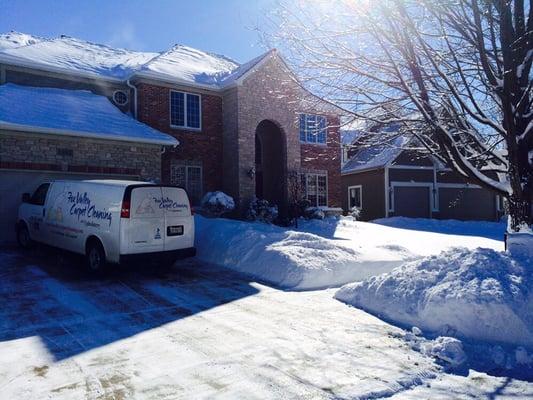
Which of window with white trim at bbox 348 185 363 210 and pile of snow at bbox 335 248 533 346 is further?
window with white trim at bbox 348 185 363 210

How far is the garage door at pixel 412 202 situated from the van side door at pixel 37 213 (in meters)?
19.1

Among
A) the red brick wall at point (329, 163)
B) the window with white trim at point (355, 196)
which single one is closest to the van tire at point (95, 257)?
the red brick wall at point (329, 163)

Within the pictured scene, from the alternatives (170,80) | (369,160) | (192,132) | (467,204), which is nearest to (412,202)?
(369,160)

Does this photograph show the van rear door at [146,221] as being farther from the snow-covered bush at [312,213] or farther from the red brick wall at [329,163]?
the red brick wall at [329,163]

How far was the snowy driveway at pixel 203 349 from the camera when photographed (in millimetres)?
3797

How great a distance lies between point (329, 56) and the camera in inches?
276

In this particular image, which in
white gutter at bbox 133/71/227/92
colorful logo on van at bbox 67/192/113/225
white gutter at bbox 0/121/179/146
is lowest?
colorful logo on van at bbox 67/192/113/225

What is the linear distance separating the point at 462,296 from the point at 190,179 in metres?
13.7

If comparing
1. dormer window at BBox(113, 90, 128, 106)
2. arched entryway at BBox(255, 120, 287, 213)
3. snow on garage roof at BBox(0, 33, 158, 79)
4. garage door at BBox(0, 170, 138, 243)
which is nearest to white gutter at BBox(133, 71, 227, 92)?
snow on garage roof at BBox(0, 33, 158, 79)

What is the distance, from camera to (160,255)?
8.41m

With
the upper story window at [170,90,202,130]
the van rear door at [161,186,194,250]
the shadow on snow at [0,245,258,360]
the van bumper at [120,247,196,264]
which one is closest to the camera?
the shadow on snow at [0,245,258,360]

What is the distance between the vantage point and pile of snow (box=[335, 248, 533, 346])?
4961 millimetres

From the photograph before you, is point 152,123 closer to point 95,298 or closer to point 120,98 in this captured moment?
point 120,98

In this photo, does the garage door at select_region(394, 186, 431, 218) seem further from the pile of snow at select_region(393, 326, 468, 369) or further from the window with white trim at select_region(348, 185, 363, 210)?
the pile of snow at select_region(393, 326, 468, 369)
